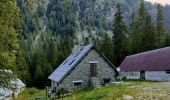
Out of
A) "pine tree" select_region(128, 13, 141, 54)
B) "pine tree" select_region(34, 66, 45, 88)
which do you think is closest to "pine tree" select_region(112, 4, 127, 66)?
"pine tree" select_region(128, 13, 141, 54)

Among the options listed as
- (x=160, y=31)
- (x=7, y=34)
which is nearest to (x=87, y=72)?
(x=7, y=34)

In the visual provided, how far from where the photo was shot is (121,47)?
280 ft

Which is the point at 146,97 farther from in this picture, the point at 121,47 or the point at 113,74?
the point at 121,47

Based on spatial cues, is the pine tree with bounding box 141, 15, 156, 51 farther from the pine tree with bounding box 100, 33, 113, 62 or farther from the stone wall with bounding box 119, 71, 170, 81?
the stone wall with bounding box 119, 71, 170, 81

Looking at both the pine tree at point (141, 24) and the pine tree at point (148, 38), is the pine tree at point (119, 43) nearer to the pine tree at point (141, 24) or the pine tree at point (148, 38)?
the pine tree at point (141, 24)

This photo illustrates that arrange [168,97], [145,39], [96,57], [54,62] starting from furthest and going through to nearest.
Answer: [54,62] → [145,39] → [96,57] → [168,97]

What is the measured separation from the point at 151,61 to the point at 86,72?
531 inches

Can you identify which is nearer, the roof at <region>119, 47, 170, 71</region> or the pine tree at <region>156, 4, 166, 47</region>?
the roof at <region>119, 47, 170, 71</region>

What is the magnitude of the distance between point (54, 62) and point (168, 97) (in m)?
68.9

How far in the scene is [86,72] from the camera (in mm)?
47469

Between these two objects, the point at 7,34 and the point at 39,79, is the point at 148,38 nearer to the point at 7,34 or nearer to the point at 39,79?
the point at 39,79

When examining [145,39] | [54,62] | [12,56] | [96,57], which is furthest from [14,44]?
[54,62]

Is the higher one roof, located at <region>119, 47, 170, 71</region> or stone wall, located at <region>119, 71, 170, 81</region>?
roof, located at <region>119, 47, 170, 71</region>

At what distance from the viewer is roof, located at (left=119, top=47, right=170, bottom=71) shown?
49.8 meters
